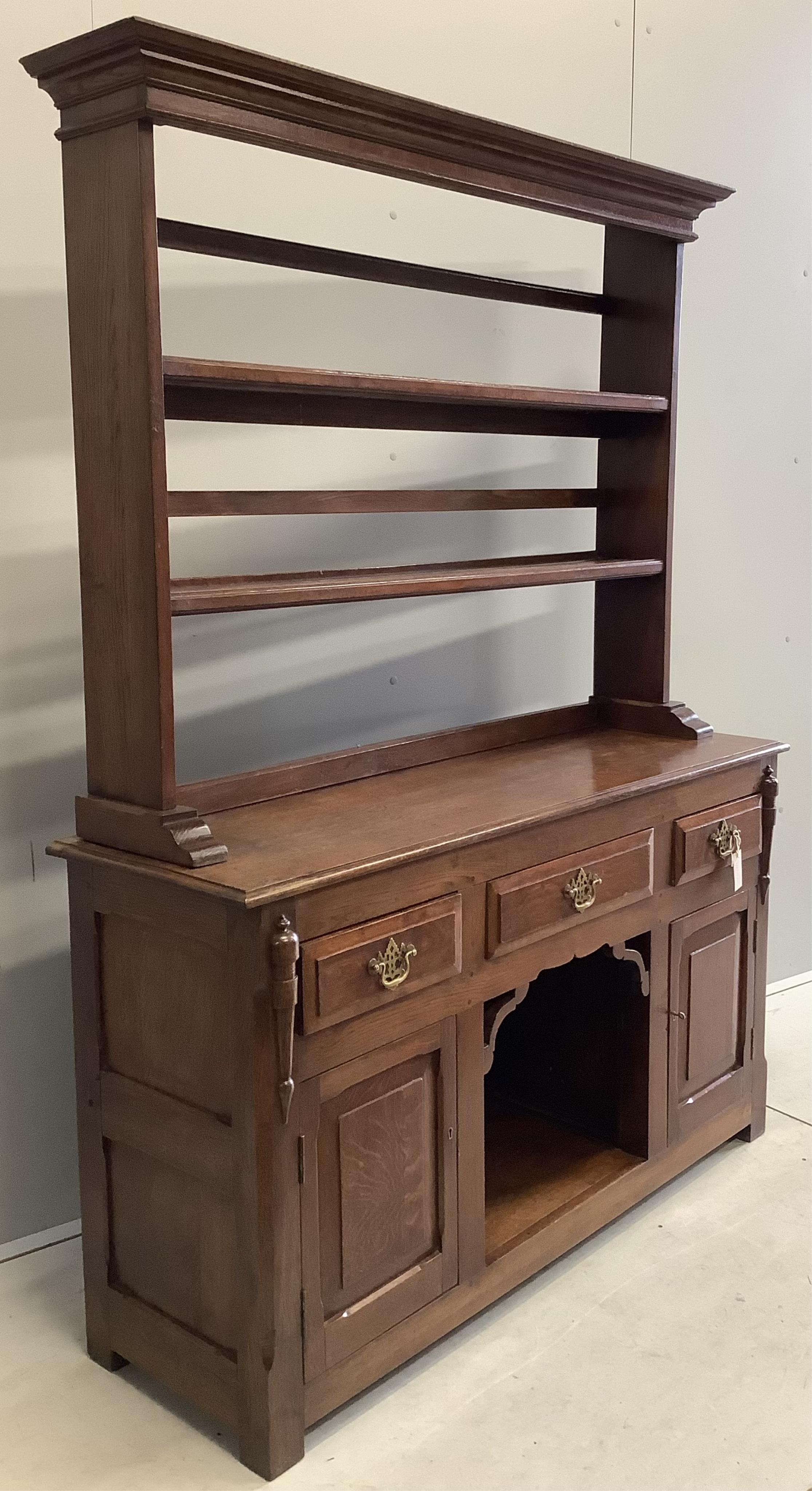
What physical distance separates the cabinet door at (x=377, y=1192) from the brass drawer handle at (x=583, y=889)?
349 mm

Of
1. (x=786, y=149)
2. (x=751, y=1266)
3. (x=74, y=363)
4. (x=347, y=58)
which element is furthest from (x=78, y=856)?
(x=786, y=149)

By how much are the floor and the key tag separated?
70 centimetres

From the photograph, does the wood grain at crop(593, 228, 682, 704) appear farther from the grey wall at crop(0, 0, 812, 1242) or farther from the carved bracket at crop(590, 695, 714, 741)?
the grey wall at crop(0, 0, 812, 1242)

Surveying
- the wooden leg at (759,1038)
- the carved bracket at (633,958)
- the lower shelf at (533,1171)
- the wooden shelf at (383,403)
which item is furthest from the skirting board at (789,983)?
the wooden shelf at (383,403)

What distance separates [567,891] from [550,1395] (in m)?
0.84

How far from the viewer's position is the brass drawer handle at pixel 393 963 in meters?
2.04

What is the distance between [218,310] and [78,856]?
45.5 inches

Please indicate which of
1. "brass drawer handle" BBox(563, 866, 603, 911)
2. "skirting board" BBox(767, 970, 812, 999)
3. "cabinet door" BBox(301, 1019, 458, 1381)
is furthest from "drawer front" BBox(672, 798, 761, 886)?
"skirting board" BBox(767, 970, 812, 999)

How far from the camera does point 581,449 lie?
11.0 feet

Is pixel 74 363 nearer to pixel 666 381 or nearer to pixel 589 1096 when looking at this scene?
pixel 666 381

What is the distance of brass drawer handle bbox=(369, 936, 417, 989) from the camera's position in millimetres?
2039

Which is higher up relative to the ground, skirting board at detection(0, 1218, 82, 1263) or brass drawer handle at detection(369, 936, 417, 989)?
brass drawer handle at detection(369, 936, 417, 989)

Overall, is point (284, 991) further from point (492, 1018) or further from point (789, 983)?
point (789, 983)

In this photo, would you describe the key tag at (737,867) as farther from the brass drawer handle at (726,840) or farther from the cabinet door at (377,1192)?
the cabinet door at (377,1192)
